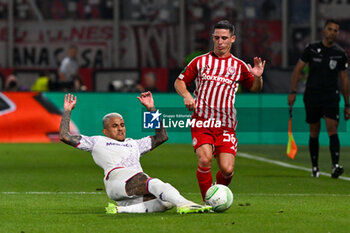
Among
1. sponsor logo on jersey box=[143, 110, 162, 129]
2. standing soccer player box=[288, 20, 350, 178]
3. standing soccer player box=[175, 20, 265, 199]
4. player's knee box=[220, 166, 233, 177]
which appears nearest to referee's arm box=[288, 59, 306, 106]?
standing soccer player box=[288, 20, 350, 178]

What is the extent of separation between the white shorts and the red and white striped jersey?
1070mm

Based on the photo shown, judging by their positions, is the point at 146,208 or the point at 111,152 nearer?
the point at 146,208

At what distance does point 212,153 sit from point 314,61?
473 cm

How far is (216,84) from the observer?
35.4ft

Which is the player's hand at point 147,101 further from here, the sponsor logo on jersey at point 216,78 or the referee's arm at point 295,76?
the referee's arm at point 295,76

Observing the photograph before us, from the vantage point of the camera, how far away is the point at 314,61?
15.0 metres

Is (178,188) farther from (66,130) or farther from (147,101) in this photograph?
(66,130)

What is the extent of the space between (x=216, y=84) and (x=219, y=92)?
3.5 inches

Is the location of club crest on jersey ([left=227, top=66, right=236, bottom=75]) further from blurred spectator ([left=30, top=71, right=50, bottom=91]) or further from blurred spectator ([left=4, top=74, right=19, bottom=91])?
blurred spectator ([left=4, top=74, right=19, bottom=91])

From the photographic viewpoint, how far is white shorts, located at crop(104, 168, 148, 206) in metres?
10.1

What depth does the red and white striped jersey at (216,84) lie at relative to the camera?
35.4ft

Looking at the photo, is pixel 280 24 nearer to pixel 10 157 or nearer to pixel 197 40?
pixel 197 40

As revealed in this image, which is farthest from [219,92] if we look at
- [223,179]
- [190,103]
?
[223,179]

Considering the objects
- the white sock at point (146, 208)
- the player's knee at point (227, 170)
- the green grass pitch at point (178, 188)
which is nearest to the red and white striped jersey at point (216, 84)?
the player's knee at point (227, 170)
